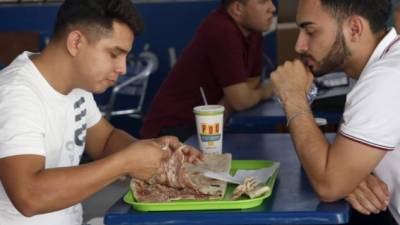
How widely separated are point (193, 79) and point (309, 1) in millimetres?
1497

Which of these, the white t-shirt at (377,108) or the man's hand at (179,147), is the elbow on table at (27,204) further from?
the white t-shirt at (377,108)

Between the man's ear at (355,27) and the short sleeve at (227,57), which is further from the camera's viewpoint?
the short sleeve at (227,57)

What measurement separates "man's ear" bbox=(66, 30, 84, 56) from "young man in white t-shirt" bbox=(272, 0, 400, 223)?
23.0 inches

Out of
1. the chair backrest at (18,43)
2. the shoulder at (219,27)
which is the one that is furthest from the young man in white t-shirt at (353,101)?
the chair backrest at (18,43)

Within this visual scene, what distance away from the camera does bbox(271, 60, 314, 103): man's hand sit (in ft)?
7.02

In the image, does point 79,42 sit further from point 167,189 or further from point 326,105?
point 326,105

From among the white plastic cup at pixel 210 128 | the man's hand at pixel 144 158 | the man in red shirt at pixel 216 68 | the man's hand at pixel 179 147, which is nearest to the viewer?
the man's hand at pixel 144 158

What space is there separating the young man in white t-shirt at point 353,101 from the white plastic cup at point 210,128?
233 millimetres

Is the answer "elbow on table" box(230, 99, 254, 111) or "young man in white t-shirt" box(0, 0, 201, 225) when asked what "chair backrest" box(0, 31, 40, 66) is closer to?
"elbow on table" box(230, 99, 254, 111)

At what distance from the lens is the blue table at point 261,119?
2.96 meters

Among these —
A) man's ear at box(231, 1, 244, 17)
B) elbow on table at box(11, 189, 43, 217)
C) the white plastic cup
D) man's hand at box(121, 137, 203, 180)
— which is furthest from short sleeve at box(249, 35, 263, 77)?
elbow on table at box(11, 189, 43, 217)

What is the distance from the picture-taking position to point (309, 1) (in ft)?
7.04

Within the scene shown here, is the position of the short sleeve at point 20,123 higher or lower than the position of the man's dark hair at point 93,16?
lower

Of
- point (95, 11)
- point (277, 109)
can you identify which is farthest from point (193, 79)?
point (95, 11)
